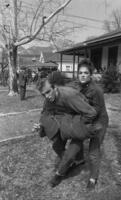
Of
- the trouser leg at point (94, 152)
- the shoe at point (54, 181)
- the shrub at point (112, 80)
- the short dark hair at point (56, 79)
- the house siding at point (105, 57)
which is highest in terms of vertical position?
the house siding at point (105, 57)

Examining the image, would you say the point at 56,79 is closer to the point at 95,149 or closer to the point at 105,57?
the point at 95,149

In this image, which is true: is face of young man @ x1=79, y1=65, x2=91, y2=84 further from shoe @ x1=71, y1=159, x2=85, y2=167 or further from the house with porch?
the house with porch

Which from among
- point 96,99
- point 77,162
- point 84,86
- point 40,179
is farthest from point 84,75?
point 40,179

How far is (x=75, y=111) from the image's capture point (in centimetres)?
217

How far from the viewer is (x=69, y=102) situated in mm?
2129

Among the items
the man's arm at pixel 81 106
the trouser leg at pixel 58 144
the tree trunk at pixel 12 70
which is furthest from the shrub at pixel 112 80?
the man's arm at pixel 81 106

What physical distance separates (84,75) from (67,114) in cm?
50

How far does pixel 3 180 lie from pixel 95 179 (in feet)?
4.19

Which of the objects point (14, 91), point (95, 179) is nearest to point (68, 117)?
point (95, 179)

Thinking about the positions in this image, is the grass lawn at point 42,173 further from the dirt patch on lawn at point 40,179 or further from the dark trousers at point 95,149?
the dark trousers at point 95,149

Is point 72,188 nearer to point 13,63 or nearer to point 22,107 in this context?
point 22,107

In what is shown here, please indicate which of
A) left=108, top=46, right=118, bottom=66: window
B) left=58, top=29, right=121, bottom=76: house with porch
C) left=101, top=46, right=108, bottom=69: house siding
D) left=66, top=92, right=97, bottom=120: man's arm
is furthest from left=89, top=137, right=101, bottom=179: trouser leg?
left=101, top=46, right=108, bottom=69: house siding

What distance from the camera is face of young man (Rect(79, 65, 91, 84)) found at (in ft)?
7.43

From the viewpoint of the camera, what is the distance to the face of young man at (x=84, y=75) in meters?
2.27
